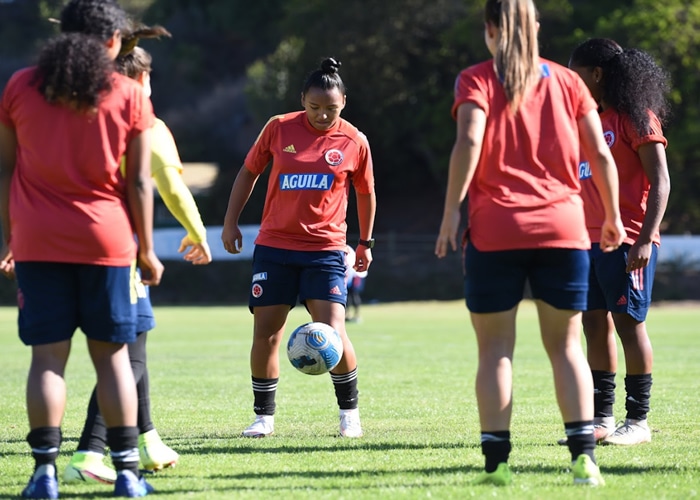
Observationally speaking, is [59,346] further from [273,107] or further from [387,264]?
[273,107]

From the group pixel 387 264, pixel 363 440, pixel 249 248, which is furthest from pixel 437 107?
pixel 363 440

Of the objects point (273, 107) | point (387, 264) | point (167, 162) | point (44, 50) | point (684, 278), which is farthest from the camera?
point (273, 107)

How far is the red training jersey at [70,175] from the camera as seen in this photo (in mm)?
4871

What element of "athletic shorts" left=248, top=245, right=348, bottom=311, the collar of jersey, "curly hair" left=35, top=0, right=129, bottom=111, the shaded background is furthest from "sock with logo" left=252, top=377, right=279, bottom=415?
the shaded background

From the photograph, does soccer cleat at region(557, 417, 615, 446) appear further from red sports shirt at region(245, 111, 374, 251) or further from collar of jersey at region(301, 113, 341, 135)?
collar of jersey at region(301, 113, 341, 135)

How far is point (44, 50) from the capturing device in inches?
194

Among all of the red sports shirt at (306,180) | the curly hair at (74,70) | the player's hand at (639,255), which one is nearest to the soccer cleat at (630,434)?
the player's hand at (639,255)

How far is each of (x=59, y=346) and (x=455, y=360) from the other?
31.3ft

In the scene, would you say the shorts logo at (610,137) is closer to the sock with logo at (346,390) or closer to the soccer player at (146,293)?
the sock with logo at (346,390)

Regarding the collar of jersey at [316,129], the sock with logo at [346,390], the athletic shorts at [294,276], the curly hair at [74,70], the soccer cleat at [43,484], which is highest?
the curly hair at [74,70]

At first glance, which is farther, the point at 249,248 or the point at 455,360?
the point at 249,248

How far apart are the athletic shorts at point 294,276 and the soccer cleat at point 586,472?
8.42 feet

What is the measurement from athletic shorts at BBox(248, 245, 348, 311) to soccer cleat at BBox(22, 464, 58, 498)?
2.59 meters

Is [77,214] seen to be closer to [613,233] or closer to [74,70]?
[74,70]
